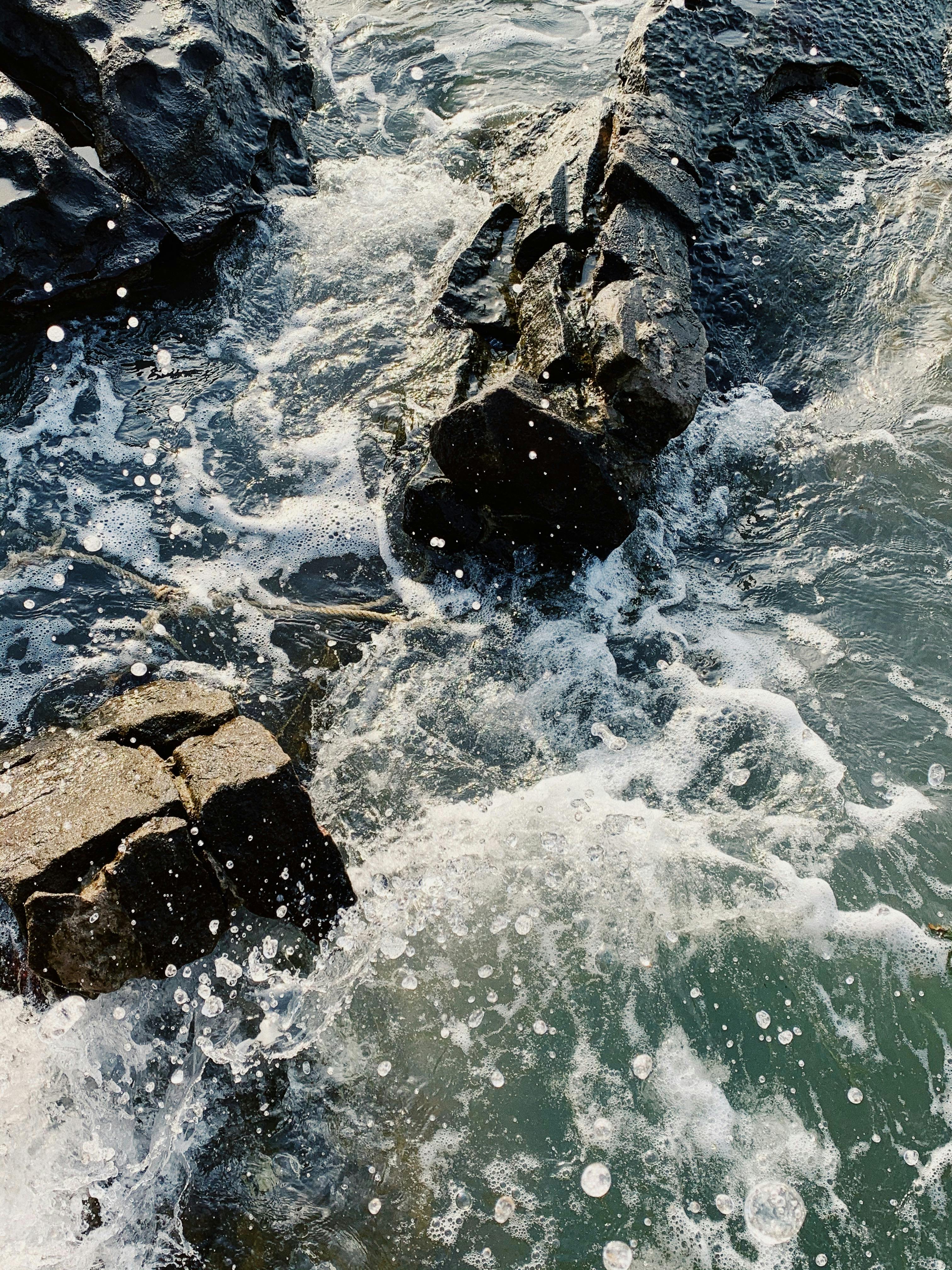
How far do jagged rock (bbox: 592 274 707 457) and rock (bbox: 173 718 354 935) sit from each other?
190cm

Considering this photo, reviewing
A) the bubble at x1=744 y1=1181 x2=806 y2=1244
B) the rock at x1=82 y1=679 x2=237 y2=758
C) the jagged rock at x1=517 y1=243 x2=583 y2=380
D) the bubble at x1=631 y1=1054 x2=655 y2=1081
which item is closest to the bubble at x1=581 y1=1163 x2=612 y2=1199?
the bubble at x1=631 y1=1054 x2=655 y2=1081

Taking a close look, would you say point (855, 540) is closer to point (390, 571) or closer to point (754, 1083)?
point (390, 571)

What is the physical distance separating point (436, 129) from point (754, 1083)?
18.5ft

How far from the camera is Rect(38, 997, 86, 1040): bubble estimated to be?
3.02 metres

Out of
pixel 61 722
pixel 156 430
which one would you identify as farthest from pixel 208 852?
pixel 156 430

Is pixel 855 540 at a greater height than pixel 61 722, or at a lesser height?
greater

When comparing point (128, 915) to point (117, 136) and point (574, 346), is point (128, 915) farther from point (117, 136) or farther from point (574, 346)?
point (117, 136)

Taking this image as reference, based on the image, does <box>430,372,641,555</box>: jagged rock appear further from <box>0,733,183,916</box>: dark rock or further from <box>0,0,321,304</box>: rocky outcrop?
<box>0,0,321,304</box>: rocky outcrop

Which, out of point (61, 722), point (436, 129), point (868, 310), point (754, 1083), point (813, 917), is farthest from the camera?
point (436, 129)

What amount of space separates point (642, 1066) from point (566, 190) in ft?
12.1

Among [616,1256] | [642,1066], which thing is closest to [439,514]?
[642,1066]

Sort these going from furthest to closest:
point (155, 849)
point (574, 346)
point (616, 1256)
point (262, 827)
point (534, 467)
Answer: point (574, 346) → point (534, 467) → point (262, 827) → point (155, 849) → point (616, 1256)

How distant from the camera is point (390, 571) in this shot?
4203mm

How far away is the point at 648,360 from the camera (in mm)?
3873
